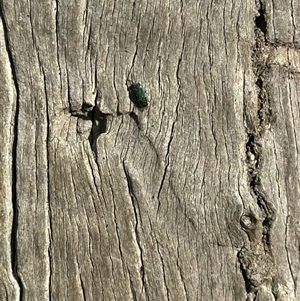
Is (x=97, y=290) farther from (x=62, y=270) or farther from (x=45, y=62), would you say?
(x=45, y=62)

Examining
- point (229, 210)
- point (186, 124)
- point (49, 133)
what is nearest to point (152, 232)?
point (229, 210)

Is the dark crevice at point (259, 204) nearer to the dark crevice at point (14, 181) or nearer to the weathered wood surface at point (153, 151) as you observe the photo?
the weathered wood surface at point (153, 151)

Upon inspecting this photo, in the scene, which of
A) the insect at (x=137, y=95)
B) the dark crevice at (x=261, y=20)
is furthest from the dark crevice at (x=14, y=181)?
Answer: the dark crevice at (x=261, y=20)

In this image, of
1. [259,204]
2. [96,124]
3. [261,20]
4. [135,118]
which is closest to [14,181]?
[96,124]

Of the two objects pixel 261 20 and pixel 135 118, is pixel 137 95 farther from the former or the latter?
pixel 261 20

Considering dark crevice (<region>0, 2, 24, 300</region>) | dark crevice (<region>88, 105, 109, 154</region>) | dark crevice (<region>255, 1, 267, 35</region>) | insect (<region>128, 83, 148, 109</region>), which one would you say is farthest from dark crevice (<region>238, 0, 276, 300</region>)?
dark crevice (<region>0, 2, 24, 300</region>)
